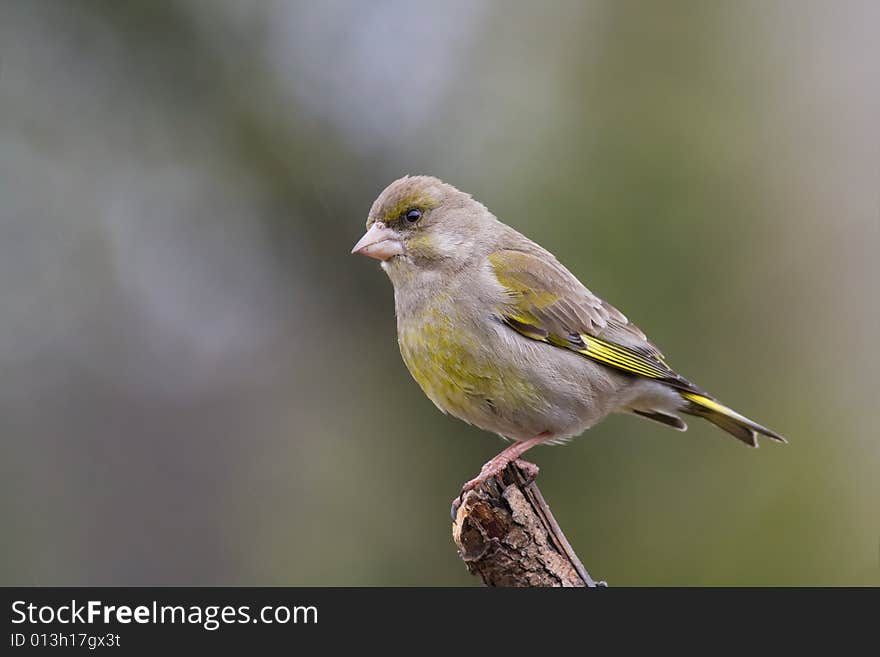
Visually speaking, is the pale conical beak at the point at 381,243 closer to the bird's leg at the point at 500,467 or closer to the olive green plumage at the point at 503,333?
the olive green plumage at the point at 503,333

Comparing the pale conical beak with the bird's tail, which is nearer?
the pale conical beak

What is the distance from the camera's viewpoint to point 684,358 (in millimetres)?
8680

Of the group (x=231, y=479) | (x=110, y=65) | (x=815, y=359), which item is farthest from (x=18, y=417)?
(x=815, y=359)

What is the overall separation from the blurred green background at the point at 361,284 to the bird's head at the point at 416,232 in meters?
2.29

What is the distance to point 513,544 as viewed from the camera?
4.73m

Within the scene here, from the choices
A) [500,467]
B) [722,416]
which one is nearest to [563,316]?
[722,416]

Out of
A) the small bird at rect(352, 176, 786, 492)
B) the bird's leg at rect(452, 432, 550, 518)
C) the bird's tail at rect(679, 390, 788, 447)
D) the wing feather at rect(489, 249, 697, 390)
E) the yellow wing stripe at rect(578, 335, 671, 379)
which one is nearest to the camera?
the bird's leg at rect(452, 432, 550, 518)

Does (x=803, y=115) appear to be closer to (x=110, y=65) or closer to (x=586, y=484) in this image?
(x=586, y=484)

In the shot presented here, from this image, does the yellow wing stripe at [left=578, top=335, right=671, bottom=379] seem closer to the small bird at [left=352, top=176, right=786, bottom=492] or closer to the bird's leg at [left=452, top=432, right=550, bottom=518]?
the small bird at [left=352, top=176, right=786, bottom=492]

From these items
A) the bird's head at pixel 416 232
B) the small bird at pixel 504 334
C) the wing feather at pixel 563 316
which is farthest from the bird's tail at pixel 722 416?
the bird's head at pixel 416 232

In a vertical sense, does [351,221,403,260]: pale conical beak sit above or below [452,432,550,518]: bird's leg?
above

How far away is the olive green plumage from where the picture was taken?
572 centimetres

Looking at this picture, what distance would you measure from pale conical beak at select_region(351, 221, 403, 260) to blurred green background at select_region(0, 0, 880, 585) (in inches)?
99.2

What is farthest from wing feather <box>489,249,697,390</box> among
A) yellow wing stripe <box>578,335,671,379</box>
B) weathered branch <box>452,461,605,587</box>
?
weathered branch <box>452,461,605,587</box>
